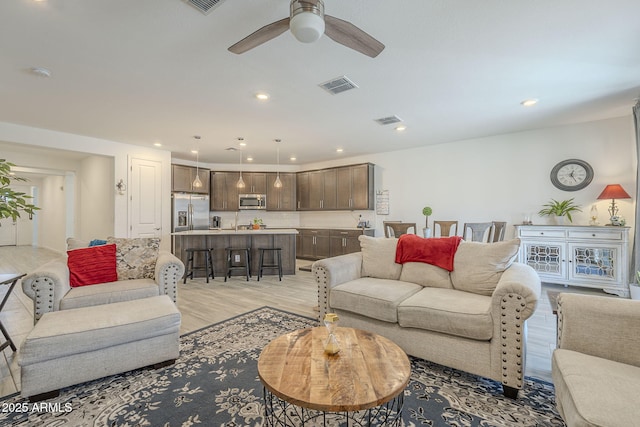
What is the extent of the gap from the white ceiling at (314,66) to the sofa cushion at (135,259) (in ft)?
5.92

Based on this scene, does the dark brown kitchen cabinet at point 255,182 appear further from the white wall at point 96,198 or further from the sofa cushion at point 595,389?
the sofa cushion at point 595,389

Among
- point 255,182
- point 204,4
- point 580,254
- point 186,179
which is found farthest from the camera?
point 255,182

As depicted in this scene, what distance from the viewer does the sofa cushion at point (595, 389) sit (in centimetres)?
103

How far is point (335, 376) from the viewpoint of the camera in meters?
1.32

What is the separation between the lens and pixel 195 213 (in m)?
7.10

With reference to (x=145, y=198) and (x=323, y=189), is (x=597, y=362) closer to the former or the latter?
(x=323, y=189)

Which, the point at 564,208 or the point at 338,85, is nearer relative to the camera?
the point at 338,85

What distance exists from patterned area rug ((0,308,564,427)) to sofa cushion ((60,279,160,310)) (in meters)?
0.78

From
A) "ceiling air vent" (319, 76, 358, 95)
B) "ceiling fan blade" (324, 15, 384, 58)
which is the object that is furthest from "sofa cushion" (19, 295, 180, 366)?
"ceiling air vent" (319, 76, 358, 95)

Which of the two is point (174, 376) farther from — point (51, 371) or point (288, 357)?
point (288, 357)

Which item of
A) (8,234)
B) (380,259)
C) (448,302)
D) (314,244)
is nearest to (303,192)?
(314,244)

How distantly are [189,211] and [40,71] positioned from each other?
4.37 m

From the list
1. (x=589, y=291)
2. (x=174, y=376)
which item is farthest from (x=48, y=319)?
(x=589, y=291)

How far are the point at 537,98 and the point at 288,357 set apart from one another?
13.8 feet
